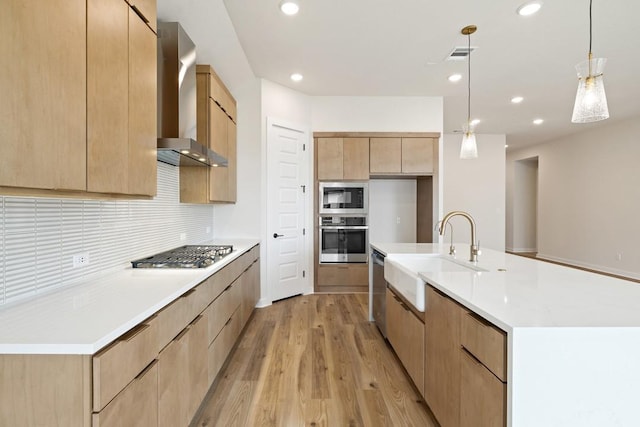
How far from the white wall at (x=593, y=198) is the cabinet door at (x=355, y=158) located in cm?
508

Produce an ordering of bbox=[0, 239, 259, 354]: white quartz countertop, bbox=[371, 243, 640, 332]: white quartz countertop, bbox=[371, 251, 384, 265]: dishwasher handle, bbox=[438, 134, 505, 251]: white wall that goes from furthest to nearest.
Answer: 1. bbox=[438, 134, 505, 251]: white wall
2. bbox=[371, 251, 384, 265]: dishwasher handle
3. bbox=[371, 243, 640, 332]: white quartz countertop
4. bbox=[0, 239, 259, 354]: white quartz countertop

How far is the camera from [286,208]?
13.9ft

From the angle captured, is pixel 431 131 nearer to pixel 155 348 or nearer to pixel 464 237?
pixel 464 237

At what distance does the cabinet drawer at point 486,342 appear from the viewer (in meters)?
1.08

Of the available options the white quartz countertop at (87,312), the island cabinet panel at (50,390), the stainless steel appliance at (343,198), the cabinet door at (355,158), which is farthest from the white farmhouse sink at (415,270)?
the cabinet door at (355,158)

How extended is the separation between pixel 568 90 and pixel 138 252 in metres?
5.77

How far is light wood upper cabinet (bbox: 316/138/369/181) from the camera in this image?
4609 millimetres

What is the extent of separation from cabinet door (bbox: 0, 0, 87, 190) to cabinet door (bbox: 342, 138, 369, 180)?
3.68 metres

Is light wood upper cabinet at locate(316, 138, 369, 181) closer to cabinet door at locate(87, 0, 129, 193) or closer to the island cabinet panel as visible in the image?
cabinet door at locate(87, 0, 129, 193)

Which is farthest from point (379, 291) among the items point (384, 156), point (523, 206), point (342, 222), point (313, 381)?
point (523, 206)

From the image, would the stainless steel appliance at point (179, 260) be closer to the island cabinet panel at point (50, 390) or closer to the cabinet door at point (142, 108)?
the cabinet door at point (142, 108)

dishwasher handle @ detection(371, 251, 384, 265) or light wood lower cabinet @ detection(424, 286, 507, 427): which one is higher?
dishwasher handle @ detection(371, 251, 384, 265)

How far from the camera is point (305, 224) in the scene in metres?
4.51

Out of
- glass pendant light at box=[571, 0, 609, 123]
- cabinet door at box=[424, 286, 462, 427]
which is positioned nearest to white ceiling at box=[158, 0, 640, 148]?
glass pendant light at box=[571, 0, 609, 123]
